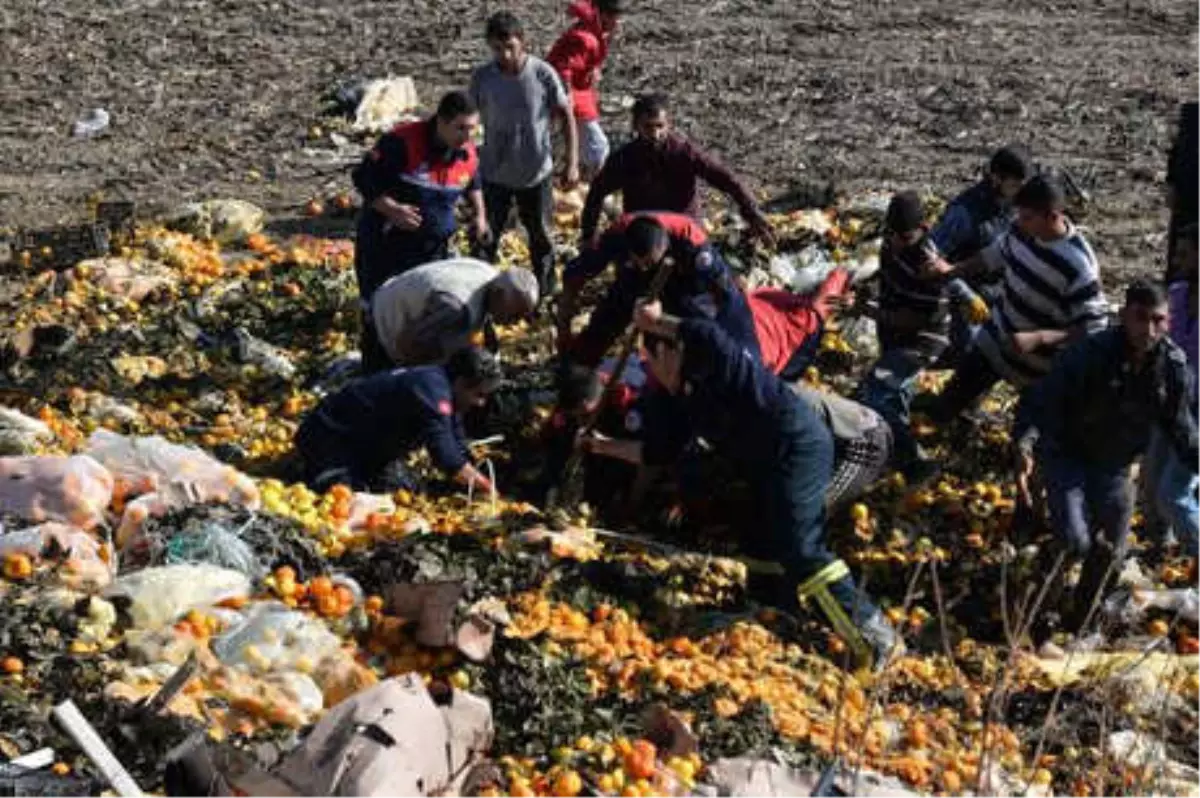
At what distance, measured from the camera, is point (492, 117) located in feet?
33.5

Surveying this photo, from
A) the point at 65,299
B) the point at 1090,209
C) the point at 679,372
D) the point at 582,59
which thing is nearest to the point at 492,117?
the point at 582,59

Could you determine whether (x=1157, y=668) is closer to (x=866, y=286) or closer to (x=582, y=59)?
(x=866, y=286)

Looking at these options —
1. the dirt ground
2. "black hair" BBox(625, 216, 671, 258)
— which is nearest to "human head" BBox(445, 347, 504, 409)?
"black hair" BBox(625, 216, 671, 258)

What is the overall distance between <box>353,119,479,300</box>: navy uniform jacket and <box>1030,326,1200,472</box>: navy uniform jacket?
3376mm

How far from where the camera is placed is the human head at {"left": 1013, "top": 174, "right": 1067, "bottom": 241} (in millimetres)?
7223

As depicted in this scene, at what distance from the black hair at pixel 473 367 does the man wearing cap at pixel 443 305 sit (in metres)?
0.43

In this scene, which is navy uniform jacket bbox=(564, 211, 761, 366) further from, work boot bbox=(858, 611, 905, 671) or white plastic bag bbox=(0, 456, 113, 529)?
white plastic bag bbox=(0, 456, 113, 529)

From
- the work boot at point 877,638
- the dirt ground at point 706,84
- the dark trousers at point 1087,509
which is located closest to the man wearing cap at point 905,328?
the dark trousers at point 1087,509

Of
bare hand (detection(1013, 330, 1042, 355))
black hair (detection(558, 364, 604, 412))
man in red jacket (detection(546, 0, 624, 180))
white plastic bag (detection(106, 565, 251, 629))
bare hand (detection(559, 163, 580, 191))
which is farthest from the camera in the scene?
man in red jacket (detection(546, 0, 624, 180))

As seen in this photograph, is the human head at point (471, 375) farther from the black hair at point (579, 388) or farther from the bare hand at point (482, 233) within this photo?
the bare hand at point (482, 233)

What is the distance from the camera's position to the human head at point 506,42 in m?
10.0

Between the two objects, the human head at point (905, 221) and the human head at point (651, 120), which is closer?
the human head at point (905, 221)

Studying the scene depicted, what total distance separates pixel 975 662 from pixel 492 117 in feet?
15.6

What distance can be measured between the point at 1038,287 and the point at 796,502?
1.71 meters
